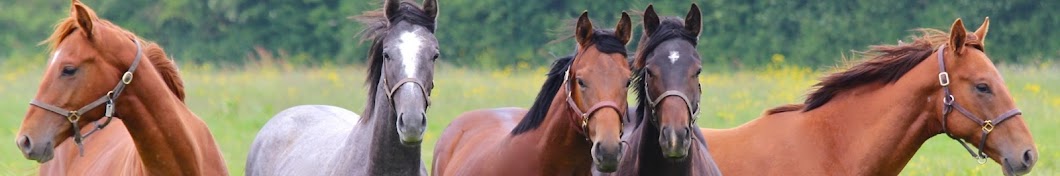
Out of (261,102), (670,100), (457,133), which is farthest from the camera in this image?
(261,102)

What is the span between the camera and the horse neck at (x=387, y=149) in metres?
5.73

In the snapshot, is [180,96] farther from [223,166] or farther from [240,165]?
[240,165]

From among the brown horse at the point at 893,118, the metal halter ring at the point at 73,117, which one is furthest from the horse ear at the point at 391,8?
the brown horse at the point at 893,118

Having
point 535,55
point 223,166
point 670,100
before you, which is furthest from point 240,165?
point 535,55

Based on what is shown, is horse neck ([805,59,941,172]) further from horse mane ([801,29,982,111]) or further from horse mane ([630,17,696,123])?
horse mane ([630,17,696,123])

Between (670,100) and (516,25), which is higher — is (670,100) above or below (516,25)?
above

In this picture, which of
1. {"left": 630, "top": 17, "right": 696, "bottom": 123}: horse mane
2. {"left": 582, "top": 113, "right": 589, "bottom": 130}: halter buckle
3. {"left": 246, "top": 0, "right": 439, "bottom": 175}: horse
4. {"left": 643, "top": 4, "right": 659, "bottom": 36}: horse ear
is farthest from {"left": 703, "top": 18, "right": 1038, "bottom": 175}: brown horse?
{"left": 246, "top": 0, "right": 439, "bottom": 175}: horse

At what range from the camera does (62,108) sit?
5.21m

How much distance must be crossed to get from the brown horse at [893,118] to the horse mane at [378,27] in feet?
6.50

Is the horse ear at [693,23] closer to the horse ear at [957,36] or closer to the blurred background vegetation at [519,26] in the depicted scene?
the horse ear at [957,36]

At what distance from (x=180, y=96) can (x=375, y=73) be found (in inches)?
31.0

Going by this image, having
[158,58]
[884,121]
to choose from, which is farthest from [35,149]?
[884,121]

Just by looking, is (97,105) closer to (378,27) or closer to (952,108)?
(378,27)

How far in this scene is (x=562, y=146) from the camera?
626 centimetres
